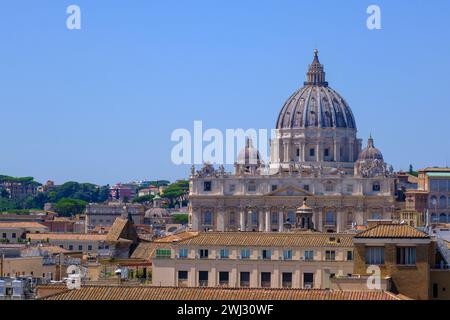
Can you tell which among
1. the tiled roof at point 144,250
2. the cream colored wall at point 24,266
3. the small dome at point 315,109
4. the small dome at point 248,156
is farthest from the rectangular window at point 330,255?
the small dome at point 315,109

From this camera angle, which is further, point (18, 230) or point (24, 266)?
point (18, 230)

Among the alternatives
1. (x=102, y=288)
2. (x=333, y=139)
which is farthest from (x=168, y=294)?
(x=333, y=139)

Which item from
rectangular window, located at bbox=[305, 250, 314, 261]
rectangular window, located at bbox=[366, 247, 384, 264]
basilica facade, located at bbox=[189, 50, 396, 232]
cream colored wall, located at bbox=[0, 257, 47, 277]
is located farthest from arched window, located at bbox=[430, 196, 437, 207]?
rectangular window, located at bbox=[366, 247, 384, 264]

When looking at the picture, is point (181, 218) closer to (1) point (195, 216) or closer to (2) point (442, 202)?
(2) point (442, 202)

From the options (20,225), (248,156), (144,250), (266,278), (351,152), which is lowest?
(266,278)

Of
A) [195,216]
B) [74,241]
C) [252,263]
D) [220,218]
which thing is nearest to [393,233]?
[252,263]
